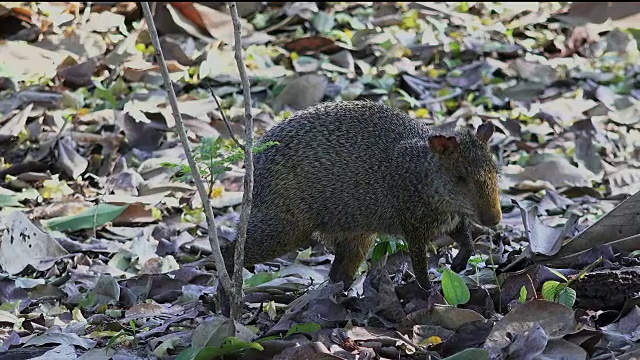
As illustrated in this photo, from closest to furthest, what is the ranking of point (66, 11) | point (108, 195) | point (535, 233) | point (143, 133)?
point (535, 233) → point (108, 195) → point (143, 133) → point (66, 11)

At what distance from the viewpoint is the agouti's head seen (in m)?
5.05

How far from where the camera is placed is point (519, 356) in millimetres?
3803

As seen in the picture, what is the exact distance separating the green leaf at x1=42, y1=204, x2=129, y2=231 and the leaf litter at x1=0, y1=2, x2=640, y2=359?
0.04 feet

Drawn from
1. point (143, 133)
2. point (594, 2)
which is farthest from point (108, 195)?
point (594, 2)

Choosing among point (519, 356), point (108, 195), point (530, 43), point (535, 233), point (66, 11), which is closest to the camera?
point (519, 356)

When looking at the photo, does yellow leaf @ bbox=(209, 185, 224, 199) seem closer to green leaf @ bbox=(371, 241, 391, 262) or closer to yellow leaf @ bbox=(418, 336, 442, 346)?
green leaf @ bbox=(371, 241, 391, 262)

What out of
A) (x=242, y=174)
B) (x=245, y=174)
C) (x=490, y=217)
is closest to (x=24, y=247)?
(x=242, y=174)

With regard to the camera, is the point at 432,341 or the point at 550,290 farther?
the point at 550,290

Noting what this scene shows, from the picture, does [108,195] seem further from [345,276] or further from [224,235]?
[345,276]

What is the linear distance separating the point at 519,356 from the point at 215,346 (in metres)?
1.11

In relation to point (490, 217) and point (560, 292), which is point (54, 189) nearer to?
point (490, 217)

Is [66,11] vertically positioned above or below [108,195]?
above

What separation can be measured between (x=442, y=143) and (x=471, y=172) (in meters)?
0.20

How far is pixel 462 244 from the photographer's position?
5336 mm
